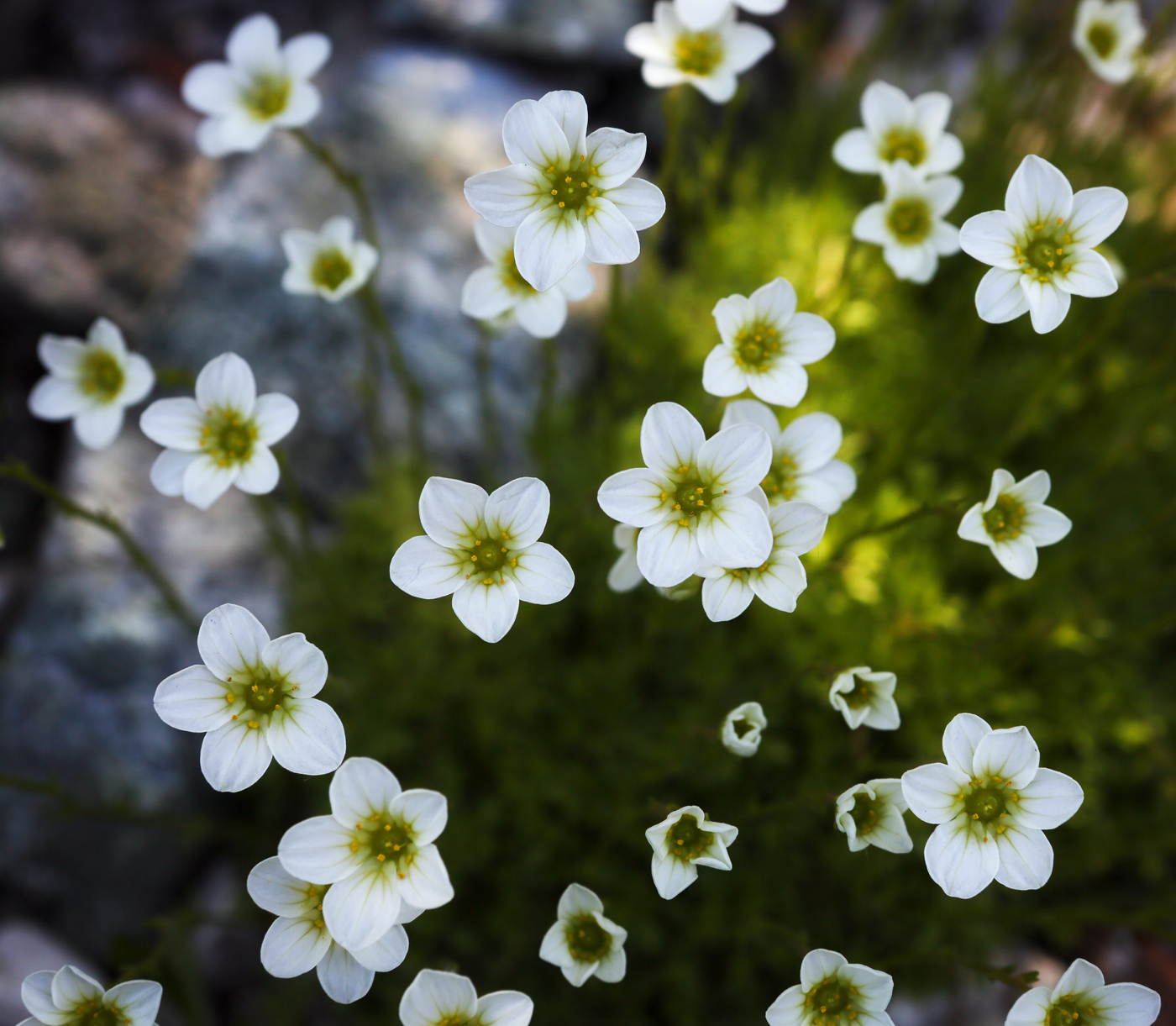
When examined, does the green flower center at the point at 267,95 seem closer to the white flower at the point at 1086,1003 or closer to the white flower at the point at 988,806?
the white flower at the point at 988,806

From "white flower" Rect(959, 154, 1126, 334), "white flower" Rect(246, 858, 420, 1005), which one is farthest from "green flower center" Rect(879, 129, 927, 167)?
"white flower" Rect(246, 858, 420, 1005)

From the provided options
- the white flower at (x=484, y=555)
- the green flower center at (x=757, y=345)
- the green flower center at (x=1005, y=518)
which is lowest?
the white flower at (x=484, y=555)

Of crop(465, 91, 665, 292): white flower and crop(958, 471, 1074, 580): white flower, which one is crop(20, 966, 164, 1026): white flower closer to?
crop(465, 91, 665, 292): white flower

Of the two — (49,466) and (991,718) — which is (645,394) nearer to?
(991,718)

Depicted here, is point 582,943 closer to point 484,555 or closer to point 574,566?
point 484,555

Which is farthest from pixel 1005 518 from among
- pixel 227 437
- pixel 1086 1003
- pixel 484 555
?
pixel 227 437

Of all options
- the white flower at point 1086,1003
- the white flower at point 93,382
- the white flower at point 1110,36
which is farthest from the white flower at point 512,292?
the white flower at point 1110,36
